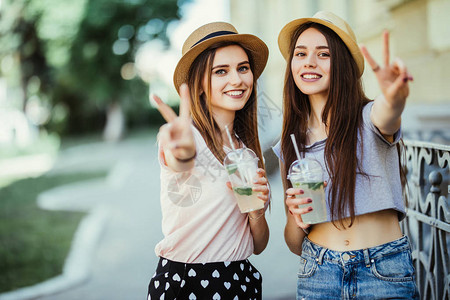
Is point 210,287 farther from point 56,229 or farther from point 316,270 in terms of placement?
point 56,229

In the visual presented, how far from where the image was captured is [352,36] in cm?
207

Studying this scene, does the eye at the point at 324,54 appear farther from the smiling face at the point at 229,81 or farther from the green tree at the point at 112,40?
the green tree at the point at 112,40

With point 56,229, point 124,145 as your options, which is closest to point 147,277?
point 56,229

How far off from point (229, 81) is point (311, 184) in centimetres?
64

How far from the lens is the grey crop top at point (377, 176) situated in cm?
193

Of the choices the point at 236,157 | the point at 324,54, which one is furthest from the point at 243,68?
the point at 236,157

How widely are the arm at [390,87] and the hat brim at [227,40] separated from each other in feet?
2.32

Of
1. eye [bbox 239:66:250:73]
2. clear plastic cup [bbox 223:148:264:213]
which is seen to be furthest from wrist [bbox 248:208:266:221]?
eye [bbox 239:66:250:73]

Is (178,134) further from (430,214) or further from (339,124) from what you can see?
(430,214)

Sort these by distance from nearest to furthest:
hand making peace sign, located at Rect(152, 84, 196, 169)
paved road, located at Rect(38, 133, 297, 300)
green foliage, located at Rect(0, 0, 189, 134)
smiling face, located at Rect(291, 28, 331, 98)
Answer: hand making peace sign, located at Rect(152, 84, 196, 169), smiling face, located at Rect(291, 28, 331, 98), paved road, located at Rect(38, 133, 297, 300), green foliage, located at Rect(0, 0, 189, 134)

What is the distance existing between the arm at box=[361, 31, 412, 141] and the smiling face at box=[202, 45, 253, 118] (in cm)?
64

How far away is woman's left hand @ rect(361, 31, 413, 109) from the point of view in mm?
1661

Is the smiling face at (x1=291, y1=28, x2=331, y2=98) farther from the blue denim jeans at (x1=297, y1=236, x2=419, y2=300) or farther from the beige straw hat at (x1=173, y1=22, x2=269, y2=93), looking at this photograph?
the blue denim jeans at (x1=297, y1=236, x2=419, y2=300)

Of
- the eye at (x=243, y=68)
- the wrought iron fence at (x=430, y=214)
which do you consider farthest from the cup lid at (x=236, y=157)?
the wrought iron fence at (x=430, y=214)
